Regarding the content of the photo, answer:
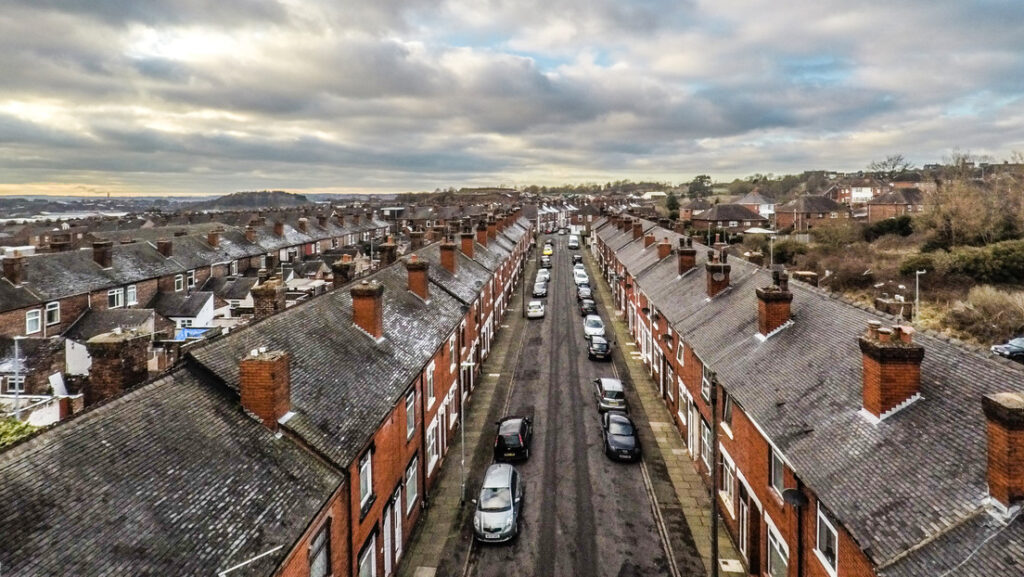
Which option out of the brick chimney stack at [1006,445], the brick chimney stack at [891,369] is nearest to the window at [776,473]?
the brick chimney stack at [891,369]

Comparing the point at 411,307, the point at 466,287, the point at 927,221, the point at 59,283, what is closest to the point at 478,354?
the point at 466,287

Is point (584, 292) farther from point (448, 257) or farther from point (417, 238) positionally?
point (448, 257)

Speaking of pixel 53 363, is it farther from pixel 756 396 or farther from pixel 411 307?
pixel 756 396

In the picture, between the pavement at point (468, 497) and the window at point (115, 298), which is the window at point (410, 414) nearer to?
the pavement at point (468, 497)

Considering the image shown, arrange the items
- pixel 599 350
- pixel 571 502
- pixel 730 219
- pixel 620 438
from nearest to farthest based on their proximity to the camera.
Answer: pixel 571 502
pixel 620 438
pixel 599 350
pixel 730 219

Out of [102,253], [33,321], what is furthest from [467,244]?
[102,253]

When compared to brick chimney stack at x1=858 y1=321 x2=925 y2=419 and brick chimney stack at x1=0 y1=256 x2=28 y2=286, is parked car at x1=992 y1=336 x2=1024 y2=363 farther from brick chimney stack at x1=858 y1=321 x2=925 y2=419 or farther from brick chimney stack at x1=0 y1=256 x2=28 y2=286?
brick chimney stack at x1=0 y1=256 x2=28 y2=286

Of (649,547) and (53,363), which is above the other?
(53,363)

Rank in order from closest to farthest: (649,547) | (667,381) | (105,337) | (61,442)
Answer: (61,442) < (105,337) < (649,547) < (667,381)
